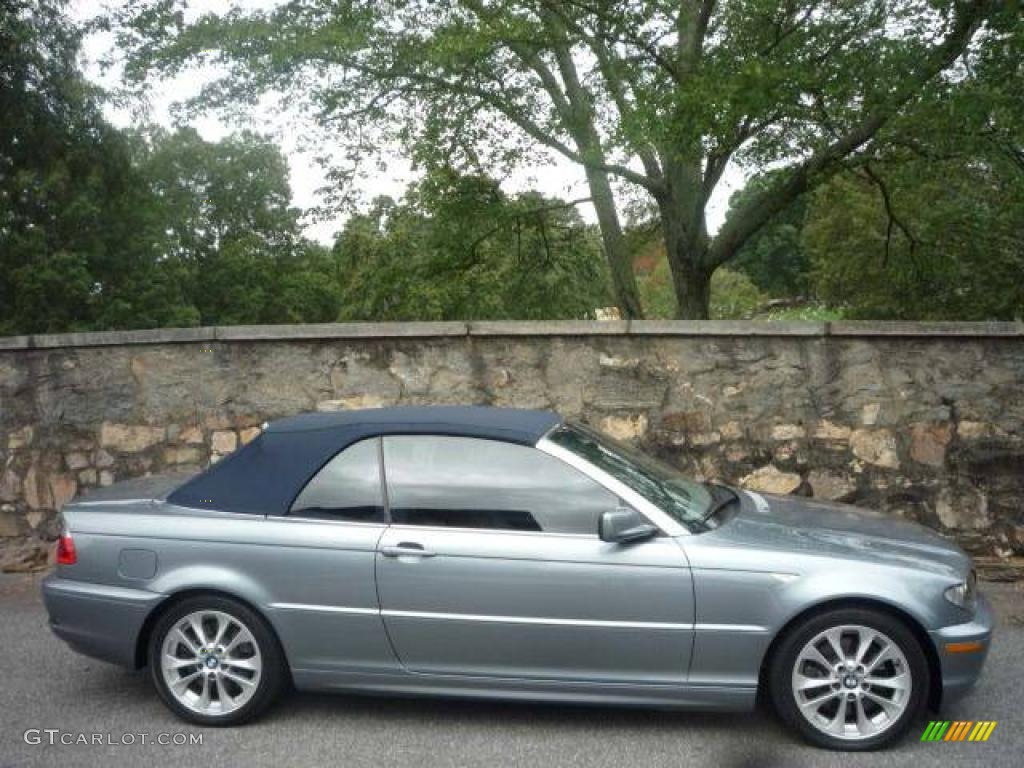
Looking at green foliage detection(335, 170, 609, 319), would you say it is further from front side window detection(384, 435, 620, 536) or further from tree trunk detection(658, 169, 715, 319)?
front side window detection(384, 435, 620, 536)

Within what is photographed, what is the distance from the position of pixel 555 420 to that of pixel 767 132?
7.30 metres

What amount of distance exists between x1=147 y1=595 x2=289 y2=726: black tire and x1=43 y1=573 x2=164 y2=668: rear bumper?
0.33 ft

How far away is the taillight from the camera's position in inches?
189

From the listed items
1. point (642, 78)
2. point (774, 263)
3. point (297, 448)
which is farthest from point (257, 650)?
point (774, 263)

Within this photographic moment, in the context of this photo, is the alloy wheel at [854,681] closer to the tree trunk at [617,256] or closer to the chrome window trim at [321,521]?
the chrome window trim at [321,521]

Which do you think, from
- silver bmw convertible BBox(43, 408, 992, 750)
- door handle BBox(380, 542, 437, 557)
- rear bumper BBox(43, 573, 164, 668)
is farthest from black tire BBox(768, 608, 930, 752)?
rear bumper BBox(43, 573, 164, 668)

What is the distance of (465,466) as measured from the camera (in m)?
4.69

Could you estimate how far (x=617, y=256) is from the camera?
50.9ft

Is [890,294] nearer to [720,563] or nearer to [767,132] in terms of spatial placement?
[767,132]

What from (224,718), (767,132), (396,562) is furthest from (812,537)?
(767,132)

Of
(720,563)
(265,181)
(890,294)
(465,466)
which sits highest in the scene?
(265,181)

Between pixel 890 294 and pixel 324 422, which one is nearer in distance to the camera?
pixel 324 422

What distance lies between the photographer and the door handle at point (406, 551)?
4480 millimetres

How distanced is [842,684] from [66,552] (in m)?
3.40
